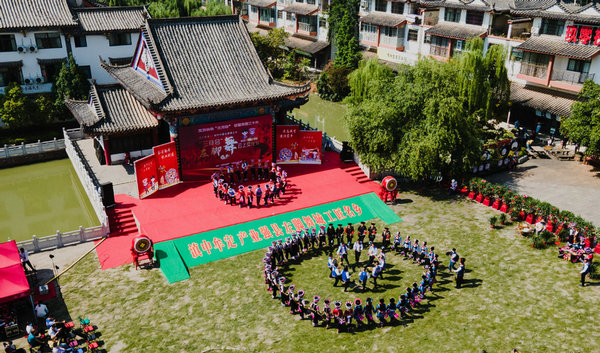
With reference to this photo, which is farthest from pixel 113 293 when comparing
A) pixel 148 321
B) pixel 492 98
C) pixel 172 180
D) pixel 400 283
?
pixel 492 98

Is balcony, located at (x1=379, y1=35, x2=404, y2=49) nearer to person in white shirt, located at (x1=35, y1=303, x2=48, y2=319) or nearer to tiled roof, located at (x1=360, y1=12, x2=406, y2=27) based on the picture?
tiled roof, located at (x1=360, y1=12, x2=406, y2=27)

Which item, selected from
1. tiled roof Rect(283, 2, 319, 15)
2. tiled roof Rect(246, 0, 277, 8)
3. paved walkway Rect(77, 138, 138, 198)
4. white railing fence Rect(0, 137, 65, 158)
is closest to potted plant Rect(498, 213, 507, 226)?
paved walkway Rect(77, 138, 138, 198)

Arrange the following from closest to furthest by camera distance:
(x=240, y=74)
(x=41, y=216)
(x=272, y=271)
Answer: (x=272, y=271), (x=41, y=216), (x=240, y=74)

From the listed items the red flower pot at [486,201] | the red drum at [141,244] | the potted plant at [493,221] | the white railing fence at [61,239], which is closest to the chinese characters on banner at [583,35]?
the red flower pot at [486,201]

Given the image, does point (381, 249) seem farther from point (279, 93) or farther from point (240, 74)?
point (240, 74)

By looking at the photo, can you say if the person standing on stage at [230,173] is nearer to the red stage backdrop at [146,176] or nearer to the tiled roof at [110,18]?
the red stage backdrop at [146,176]

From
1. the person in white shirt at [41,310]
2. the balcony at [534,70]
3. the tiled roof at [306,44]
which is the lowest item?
the person in white shirt at [41,310]

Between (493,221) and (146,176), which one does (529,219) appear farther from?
(146,176)
